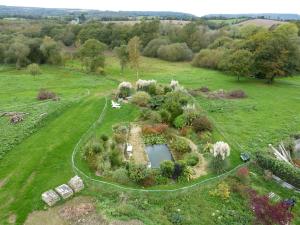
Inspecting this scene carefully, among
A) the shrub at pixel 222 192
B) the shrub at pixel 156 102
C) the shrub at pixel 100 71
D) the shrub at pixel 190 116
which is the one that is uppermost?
the shrub at pixel 190 116

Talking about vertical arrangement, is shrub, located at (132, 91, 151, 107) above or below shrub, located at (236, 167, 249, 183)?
above

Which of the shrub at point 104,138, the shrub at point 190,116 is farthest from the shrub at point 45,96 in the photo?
the shrub at point 190,116

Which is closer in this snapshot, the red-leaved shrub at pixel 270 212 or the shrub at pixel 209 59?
the red-leaved shrub at pixel 270 212

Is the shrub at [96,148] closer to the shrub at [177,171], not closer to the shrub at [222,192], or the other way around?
the shrub at [177,171]

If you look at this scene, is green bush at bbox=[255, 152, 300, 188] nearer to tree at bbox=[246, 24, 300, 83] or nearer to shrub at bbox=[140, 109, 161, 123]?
shrub at bbox=[140, 109, 161, 123]

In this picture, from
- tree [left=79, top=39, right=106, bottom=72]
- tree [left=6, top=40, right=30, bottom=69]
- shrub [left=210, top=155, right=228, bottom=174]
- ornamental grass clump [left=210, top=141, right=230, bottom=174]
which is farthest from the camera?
tree [left=6, top=40, right=30, bottom=69]

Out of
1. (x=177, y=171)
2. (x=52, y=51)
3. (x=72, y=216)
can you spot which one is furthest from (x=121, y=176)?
(x=52, y=51)

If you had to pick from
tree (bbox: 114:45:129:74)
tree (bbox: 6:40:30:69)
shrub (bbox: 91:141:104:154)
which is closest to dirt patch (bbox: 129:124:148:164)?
shrub (bbox: 91:141:104:154)
